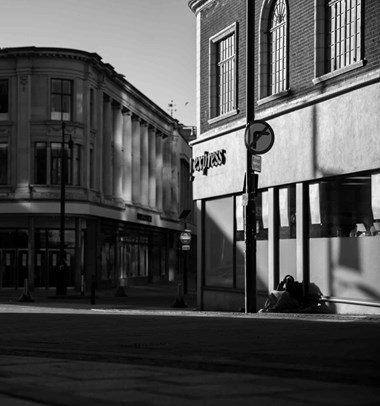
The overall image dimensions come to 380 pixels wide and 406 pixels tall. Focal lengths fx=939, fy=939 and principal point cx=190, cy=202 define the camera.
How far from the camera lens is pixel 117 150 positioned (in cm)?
5866

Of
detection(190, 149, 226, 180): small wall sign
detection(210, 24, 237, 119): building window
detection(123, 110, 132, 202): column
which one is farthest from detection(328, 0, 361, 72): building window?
detection(123, 110, 132, 202): column

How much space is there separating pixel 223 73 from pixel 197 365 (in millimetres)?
17761

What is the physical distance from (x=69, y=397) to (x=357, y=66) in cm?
1284

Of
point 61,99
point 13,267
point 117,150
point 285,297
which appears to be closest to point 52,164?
point 61,99

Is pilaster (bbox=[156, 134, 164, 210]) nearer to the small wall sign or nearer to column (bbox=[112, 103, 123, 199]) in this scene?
column (bbox=[112, 103, 123, 199])

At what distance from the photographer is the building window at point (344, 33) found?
19328 millimetres

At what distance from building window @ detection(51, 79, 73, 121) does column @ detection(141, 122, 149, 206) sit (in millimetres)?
16317

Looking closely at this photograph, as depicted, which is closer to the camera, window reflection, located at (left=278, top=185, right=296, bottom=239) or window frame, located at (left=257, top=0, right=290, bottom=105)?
window reflection, located at (left=278, top=185, right=296, bottom=239)

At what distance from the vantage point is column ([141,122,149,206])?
66438 millimetres

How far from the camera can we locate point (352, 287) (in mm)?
19078

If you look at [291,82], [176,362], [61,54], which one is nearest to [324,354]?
[176,362]

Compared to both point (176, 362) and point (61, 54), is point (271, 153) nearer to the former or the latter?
point (176, 362)

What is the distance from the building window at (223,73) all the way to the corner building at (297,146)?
0.03 m

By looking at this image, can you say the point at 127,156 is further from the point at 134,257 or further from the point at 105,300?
the point at 105,300
